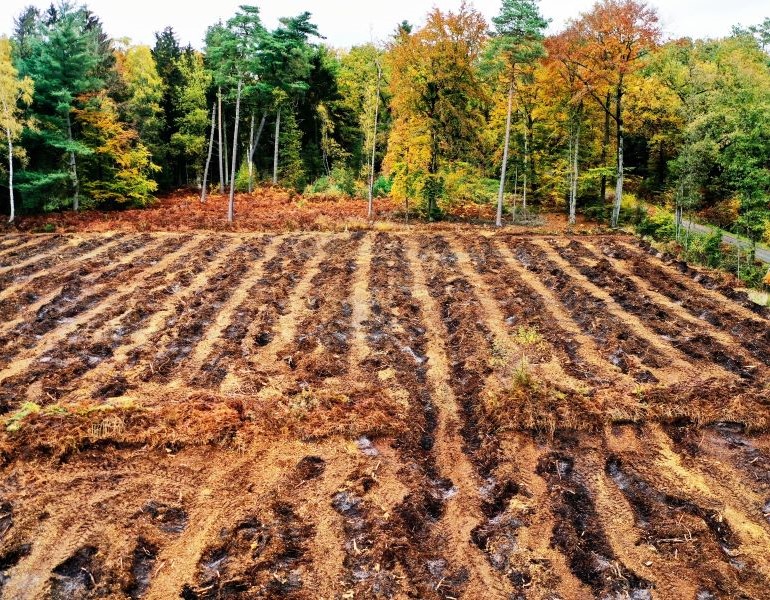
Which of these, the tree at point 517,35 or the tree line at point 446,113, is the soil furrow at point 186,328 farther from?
the tree at point 517,35

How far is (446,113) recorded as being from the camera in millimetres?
26734

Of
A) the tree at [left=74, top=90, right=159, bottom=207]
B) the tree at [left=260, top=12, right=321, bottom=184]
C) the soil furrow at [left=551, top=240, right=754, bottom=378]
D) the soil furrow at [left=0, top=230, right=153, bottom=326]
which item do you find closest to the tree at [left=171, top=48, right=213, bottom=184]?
the tree at [left=260, top=12, right=321, bottom=184]

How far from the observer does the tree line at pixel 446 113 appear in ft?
84.7

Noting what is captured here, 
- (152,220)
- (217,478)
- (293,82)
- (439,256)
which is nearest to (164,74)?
(293,82)

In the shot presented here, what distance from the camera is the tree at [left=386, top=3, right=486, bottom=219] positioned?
2581 centimetres

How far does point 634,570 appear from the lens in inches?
227

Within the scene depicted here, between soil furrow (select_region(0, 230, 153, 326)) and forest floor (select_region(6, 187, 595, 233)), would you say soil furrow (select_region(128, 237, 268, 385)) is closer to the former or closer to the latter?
soil furrow (select_region(0, 230, 153, 326))

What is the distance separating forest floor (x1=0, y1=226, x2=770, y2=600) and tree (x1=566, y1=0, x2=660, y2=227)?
48.4ft

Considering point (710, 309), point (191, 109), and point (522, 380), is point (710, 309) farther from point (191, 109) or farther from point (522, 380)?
point (191, 109)

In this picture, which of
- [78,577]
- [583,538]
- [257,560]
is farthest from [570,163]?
[78,577]

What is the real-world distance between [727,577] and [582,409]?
3413 mm

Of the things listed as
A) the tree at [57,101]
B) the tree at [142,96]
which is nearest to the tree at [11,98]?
the tree at [57,101]

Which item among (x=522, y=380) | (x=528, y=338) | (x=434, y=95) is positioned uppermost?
(x=434, y=95)

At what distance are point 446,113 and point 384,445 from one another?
22.0 metres
